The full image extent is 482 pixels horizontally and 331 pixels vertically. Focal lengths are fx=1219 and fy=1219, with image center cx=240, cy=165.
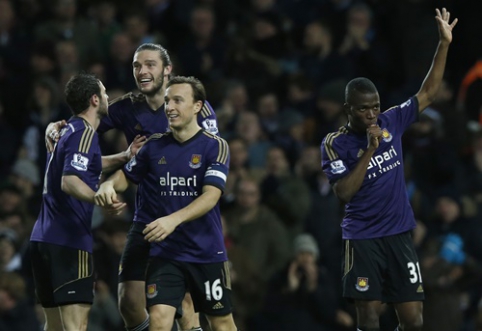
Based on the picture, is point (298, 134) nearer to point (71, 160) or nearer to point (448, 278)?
point (448, 278)

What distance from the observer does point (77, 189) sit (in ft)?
28.2

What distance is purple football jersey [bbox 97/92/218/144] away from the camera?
9.41 metres

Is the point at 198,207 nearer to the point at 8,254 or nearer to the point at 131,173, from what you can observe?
the point at 131,173

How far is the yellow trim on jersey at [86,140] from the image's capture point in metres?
8.83

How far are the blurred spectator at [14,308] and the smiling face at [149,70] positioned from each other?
336 centimetres

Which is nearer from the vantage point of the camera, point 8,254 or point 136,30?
point 8,254

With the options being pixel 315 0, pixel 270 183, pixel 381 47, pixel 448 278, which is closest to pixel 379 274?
pixel 448 278

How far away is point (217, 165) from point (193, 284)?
88 centimetres

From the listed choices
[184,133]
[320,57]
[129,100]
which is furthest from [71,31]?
[184,133]

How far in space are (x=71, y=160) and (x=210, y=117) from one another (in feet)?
4.06

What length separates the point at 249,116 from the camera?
46.6 ft

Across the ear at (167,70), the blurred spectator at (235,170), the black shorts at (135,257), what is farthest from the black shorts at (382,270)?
the blurred spectator at (235,170)

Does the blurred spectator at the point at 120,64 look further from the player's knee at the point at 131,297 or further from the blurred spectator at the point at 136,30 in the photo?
the player's knee at the point at 131,297

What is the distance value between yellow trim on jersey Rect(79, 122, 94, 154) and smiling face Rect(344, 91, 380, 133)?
193cm
